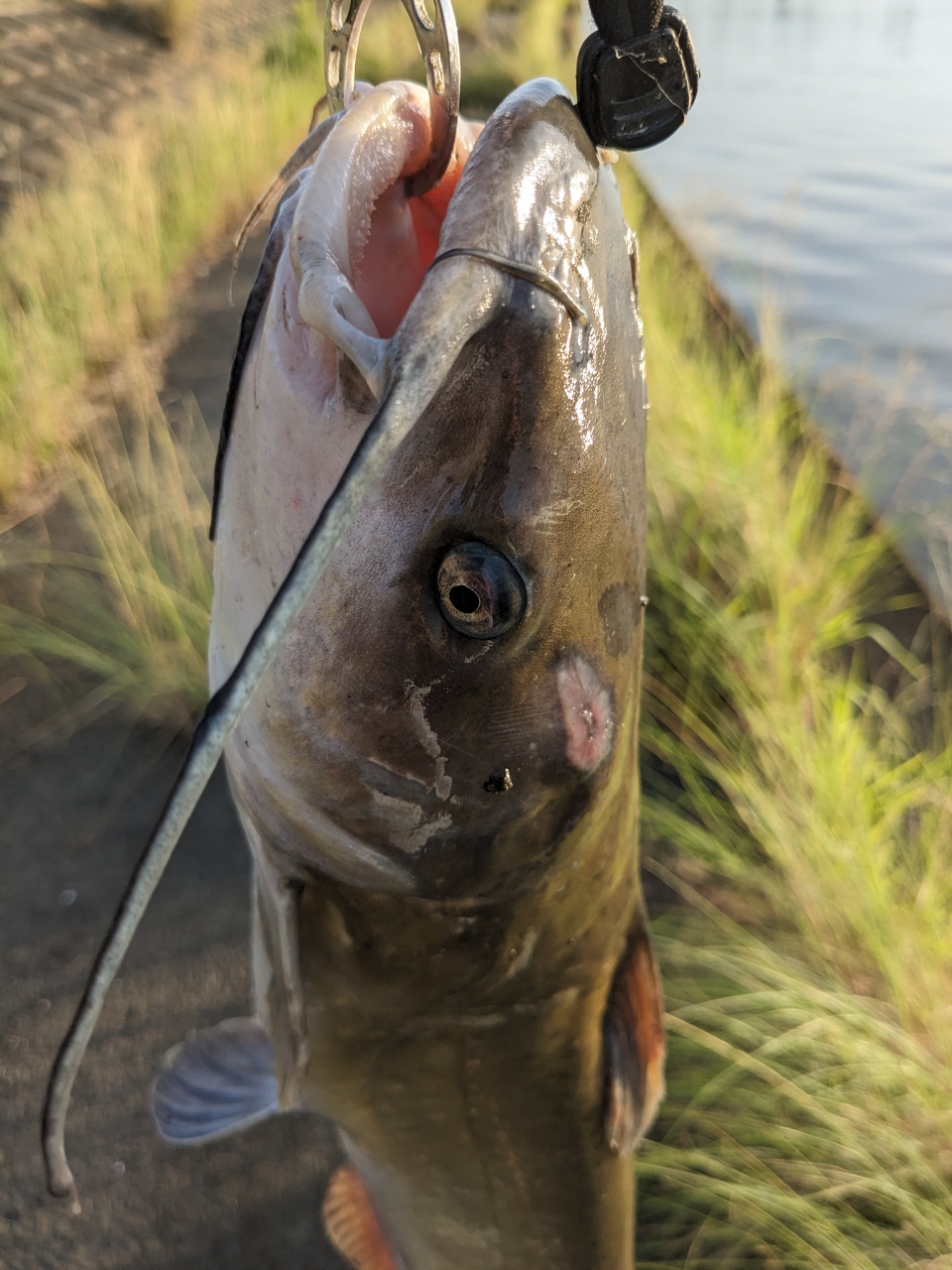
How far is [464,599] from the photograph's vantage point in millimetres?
788

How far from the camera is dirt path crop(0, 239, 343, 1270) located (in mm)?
1905

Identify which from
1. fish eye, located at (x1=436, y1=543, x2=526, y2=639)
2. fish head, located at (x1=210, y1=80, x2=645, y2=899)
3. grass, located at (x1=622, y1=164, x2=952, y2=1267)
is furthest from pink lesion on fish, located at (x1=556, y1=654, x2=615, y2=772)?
grass, located at (x1=622, y1=164, x2=952, y2=1267)

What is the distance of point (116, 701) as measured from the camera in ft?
10.1

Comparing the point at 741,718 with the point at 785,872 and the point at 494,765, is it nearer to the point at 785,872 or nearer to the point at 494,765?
the point at 785,872

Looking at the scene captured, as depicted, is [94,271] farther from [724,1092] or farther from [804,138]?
[804,138]

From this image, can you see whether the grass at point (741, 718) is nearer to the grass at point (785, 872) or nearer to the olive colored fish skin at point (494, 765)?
the grass at point (785, 872)

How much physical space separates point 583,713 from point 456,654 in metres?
0.17

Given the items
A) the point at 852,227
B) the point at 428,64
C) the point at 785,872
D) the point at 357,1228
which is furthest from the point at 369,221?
the point at 852,227

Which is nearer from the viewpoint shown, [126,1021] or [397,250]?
[397,250]

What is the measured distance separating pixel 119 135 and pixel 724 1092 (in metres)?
8.26

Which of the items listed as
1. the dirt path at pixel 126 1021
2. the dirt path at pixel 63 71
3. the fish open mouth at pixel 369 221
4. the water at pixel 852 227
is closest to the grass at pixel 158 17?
the dirt path at pixel 63 71

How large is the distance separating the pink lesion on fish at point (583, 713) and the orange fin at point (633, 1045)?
0.41 meters

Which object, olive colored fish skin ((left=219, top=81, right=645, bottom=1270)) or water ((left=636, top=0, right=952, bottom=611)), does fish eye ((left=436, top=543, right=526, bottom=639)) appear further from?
water ((left=636, top=0, right=952, bottom=611))

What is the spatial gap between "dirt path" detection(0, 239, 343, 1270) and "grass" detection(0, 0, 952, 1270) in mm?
313
